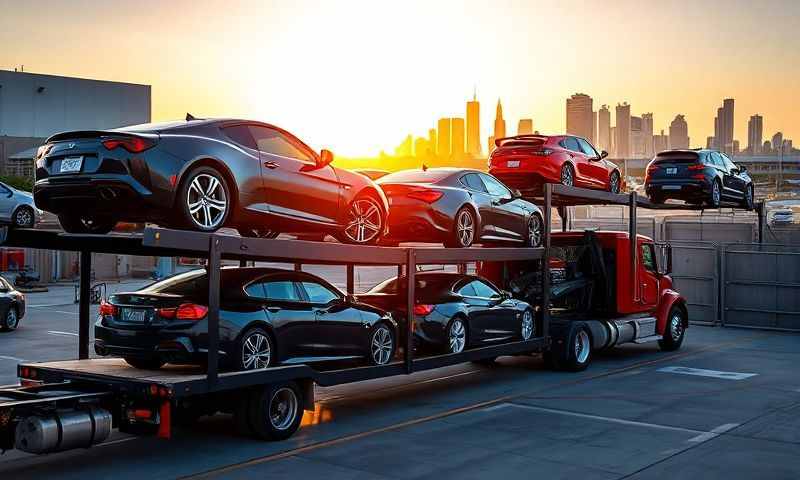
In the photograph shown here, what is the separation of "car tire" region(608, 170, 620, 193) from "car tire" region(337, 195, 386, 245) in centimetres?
809

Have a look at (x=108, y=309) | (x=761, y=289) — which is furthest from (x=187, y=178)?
(x=761, y=289)

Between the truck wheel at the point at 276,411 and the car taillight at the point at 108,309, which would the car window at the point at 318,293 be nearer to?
the truck wheel at the point at 276,411

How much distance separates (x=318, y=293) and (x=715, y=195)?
13.5 metres

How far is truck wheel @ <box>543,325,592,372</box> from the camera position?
1675 cm

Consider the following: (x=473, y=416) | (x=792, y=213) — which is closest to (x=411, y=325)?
(x=473, y=416)

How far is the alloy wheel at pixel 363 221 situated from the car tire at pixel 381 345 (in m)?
1.16

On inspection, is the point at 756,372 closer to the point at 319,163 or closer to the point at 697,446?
the point at 697,446

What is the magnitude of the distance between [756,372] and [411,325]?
7.94 meters

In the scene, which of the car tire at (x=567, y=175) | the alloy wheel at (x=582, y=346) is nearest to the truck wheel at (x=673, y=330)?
the alloy wheel at (x=582, y=346)

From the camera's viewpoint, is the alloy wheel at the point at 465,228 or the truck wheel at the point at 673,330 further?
the truck wheel at the point at 673,330

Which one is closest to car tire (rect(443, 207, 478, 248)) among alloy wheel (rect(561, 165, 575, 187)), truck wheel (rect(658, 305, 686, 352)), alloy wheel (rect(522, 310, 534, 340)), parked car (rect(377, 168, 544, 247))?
parked car (rect(377, 168, 544, 247))

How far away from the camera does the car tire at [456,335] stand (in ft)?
45.2

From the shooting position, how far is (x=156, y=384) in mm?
9477

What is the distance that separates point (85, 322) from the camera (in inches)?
473
